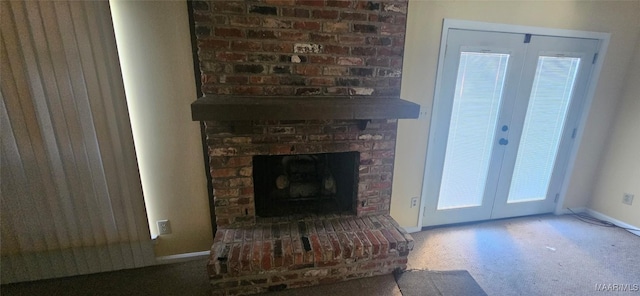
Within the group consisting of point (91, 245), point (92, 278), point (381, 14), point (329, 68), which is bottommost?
point (92, 278)

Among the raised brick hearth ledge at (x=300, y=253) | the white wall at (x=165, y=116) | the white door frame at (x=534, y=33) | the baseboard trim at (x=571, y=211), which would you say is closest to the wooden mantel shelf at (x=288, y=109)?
the white wall at (x=165, y=116)

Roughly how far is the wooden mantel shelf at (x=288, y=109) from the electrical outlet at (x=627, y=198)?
2798mm

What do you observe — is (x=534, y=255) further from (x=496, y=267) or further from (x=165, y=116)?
(x=165, y=116)

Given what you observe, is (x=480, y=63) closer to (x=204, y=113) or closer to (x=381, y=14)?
(x=381, y=14)

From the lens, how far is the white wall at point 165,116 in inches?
63.7

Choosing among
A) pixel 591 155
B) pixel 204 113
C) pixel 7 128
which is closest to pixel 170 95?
pixel 204 113

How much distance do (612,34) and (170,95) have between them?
394 cm

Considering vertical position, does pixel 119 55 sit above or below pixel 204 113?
above

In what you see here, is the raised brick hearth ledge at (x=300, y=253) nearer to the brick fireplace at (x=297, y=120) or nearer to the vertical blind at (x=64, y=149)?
the brick fireplace at (x=297, y=120)

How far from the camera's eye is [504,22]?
209 centimetres

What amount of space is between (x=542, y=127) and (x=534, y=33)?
0.94 meters

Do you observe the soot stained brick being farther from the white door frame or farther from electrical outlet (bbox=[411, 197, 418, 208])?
electrical outlet (bbox=[411, 197, 418, 208])

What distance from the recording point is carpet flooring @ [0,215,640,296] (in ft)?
5.76

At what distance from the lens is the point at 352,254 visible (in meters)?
1.71
